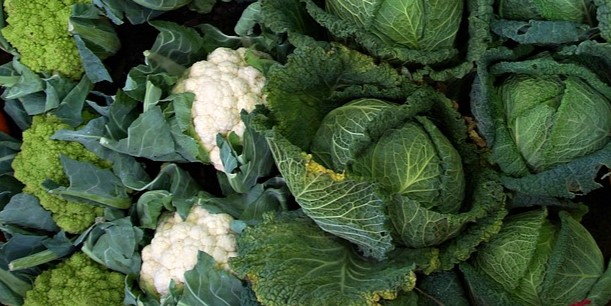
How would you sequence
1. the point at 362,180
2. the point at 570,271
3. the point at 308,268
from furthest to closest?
the point at 570,271
the point at 308,268
the point at 362,180

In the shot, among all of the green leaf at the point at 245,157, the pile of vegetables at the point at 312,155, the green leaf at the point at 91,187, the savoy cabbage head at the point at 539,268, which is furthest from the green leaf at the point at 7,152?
the savoy cabbage head at the point at 539,268

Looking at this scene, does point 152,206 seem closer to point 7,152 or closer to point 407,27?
point 7,152

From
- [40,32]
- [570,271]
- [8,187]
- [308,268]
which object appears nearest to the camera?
[308,268]

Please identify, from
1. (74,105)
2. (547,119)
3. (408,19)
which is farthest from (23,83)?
(547,119)

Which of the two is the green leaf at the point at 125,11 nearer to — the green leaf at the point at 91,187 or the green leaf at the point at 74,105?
the green leaf at the point at 74,105

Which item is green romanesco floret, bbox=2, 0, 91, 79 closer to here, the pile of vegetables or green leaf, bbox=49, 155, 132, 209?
the pile of vegetables

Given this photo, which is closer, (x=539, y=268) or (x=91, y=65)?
(x=539, y=268)
